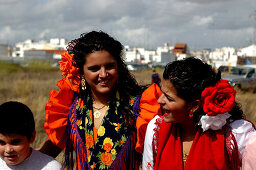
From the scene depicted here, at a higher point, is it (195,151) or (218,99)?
(218,99)

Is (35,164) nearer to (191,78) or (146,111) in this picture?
(146,111)

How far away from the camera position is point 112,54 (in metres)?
2.27

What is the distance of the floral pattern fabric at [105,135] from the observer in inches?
A: 85.9

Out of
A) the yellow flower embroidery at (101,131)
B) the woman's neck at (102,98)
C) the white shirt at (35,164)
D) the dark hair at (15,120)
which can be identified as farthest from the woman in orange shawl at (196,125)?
the dark hair at (15,120)

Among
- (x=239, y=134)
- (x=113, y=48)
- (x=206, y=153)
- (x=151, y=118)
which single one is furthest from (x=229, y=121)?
(x=113, y=48)

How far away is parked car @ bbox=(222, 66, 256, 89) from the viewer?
1369cm

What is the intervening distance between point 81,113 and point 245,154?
124 centimetres

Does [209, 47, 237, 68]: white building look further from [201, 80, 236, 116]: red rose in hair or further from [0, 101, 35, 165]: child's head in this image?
[0, 101, 35, 165]: child's head

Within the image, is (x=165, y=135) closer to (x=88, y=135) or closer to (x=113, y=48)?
(x=88, y=135)

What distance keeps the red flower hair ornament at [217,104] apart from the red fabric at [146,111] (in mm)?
430

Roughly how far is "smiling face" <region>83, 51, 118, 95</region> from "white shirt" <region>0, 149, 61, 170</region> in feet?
2.05

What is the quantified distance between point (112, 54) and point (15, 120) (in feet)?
2.82

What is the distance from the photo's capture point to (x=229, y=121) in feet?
6.10

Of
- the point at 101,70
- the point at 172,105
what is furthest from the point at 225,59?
the point at 172,105
